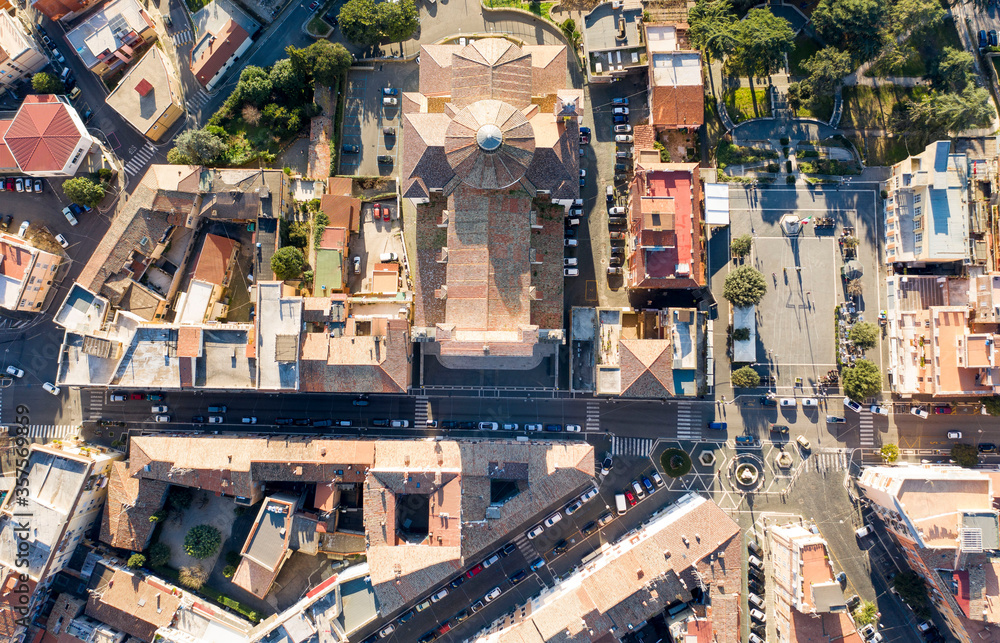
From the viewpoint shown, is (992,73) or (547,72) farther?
(992,73)

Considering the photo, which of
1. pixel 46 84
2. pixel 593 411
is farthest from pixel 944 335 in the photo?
pixel 46 84

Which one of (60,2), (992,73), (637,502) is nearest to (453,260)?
(637,502)

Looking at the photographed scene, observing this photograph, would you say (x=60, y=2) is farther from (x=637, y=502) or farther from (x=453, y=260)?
(x=637, y=502)

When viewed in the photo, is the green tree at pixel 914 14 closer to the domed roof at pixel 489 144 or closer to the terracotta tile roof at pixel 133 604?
the domed roof at pixel 489 144

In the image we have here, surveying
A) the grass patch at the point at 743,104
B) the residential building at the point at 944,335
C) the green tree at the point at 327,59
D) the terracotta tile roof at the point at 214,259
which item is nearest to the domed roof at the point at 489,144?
the green tree at the point at 327,59

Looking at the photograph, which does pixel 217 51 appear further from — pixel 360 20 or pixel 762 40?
pixel 762 40

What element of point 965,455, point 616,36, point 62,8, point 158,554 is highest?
point 62,8

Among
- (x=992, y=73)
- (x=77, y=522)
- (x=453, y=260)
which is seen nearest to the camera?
(x=453, y=260)

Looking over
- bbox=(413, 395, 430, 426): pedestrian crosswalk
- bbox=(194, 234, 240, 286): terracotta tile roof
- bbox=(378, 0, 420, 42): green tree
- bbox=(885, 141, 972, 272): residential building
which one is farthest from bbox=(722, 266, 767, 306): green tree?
bbox=(194, 234, 240, 286): terracotta tile roof
